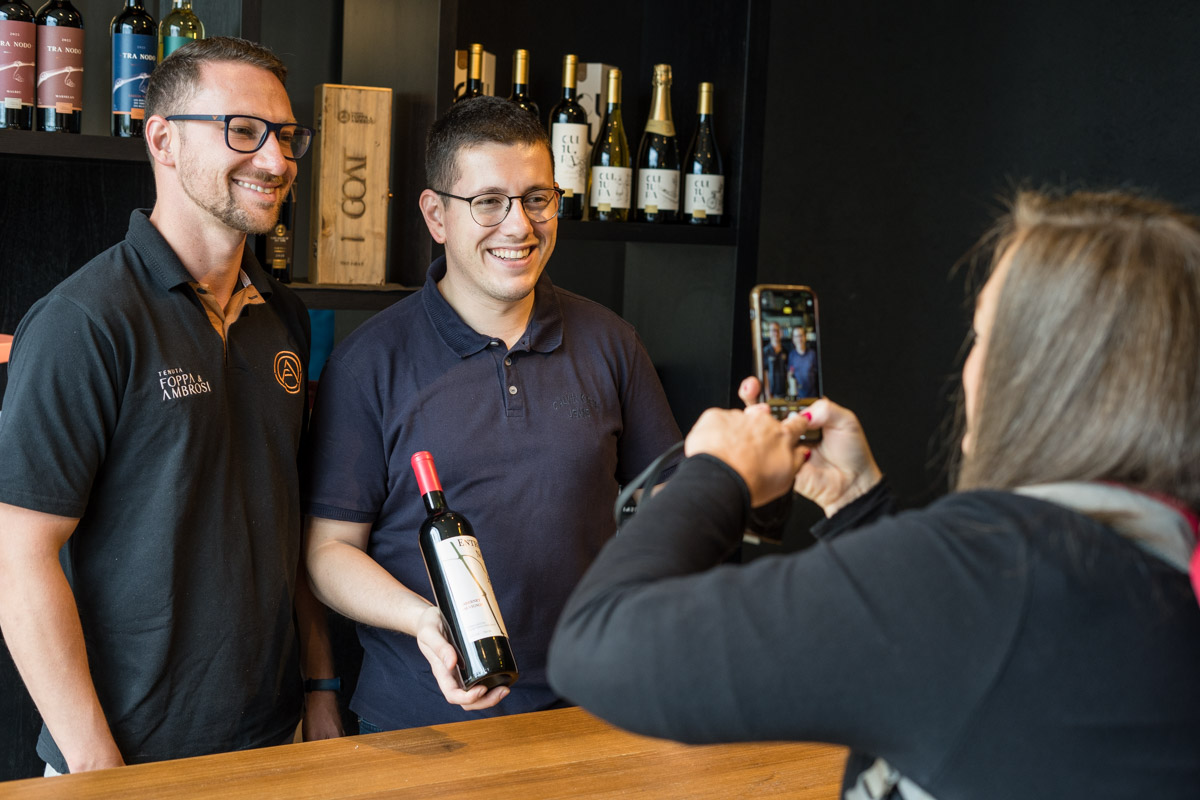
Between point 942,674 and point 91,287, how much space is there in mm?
1179

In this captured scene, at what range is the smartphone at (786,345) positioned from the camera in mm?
1118

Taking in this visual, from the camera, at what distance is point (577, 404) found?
5.54ft

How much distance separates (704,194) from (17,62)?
1.29m

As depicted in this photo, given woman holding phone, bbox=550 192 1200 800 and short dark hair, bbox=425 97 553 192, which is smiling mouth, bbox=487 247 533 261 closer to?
short dark hair, bbox=425 97 553 192

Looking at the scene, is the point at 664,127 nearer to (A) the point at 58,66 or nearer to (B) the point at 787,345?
(A) the point at 58,66

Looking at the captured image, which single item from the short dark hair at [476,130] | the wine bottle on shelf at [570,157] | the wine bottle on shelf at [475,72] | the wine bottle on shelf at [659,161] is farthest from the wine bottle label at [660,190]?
the short dark hair at [476,130]

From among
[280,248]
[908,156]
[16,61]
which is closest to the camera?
[16,61]

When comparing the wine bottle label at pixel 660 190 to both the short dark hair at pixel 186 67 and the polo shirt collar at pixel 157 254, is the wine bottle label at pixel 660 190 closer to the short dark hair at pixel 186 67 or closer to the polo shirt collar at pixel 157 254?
the short dark hair at pixel 186 67

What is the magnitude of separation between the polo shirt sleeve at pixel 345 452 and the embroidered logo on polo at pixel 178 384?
0.22 meters

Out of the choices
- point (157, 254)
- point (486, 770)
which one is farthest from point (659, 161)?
point (486, 770)

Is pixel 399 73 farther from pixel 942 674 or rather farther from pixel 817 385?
pixel 942 674

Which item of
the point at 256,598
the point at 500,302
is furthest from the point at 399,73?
the point at 256,598

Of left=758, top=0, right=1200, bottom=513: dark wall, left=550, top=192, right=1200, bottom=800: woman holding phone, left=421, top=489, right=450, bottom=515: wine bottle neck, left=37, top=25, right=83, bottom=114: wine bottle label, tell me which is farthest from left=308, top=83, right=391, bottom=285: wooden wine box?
left=758, top=0, right=1200, bottom=513: dark wall

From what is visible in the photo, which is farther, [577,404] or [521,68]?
[521,68]
